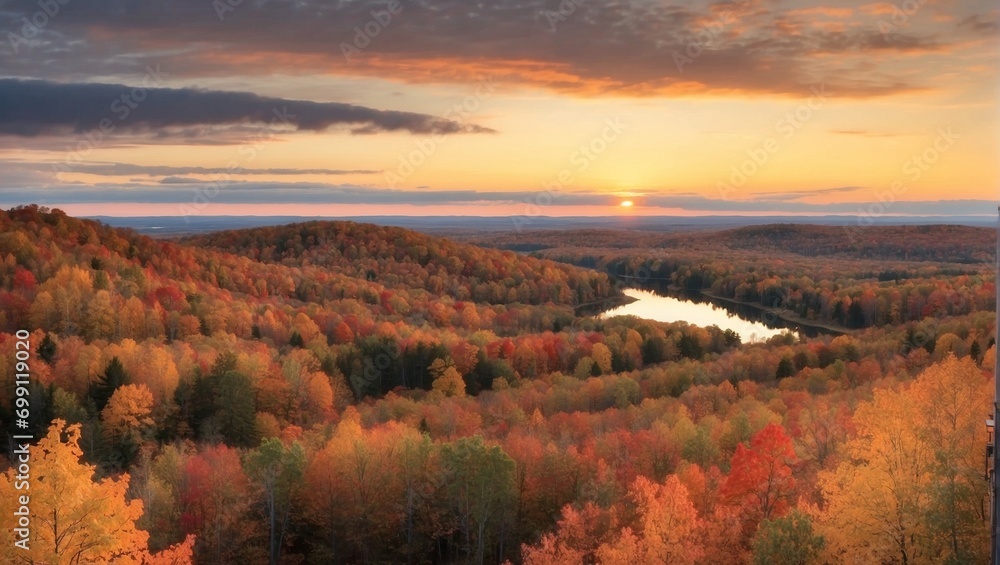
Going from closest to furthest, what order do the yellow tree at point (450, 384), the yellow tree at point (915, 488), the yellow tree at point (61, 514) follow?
the yellow tree at point (915, 488) < the yellow tree at point (61, 514) < the yellow tree at point (450, 384)

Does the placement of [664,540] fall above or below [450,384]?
above

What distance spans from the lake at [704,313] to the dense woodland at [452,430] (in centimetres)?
2237

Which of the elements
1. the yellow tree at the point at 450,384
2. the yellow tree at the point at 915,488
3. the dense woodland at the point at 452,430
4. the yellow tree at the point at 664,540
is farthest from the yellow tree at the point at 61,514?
the yellow tree at the point at 450,384

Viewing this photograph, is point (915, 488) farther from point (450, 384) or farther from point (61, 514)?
point (450, 384)

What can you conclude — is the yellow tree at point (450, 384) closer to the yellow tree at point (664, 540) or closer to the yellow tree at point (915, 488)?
the yellow tree at point (664, 540)

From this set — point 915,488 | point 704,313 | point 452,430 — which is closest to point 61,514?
point 915,488

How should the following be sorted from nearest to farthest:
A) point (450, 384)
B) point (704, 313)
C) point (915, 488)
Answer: point (915, 488), point (450, 384), point (704, 313)

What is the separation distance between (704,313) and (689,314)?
11.6ft

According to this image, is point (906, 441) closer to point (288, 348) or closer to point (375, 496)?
point (375, 496)

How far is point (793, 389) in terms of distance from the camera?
202 ft

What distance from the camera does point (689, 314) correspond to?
5364 inches

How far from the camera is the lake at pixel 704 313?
387ft

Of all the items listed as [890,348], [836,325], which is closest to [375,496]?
[890,348]

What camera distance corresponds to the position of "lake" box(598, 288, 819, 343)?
387 ft
